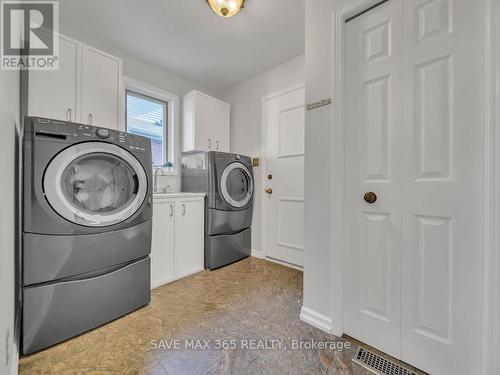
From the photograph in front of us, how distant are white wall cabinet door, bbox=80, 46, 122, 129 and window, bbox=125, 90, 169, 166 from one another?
2.43 ft

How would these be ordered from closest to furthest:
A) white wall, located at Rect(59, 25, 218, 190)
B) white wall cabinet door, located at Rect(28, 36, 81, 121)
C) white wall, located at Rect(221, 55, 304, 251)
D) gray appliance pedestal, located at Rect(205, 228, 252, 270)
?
white wall cabinet door, located at Rect(28, 36, 81, 121) → white wall, located at Rect(59, 25, 218, 190) → gray appliance pedestal, located at Rect(205, 228, 252, 270) → white wall, located at Rect(221, 55, 304, 251)

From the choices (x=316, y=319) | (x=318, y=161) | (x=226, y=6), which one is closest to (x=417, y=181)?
(x=318, y=161)

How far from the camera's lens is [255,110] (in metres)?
3.03

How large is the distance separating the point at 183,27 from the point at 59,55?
1.05 metres

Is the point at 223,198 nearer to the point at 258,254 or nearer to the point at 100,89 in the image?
the point at 258,254

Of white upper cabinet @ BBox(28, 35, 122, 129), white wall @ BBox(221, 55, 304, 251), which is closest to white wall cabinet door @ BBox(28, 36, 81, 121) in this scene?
white upper cabinet @ BBox(28, 35, 122, 129)

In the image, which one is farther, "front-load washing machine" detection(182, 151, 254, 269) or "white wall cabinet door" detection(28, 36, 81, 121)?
"front-load washing machine" detection(182, 151, 254, 269)

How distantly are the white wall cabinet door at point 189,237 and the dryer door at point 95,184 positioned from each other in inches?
25.4

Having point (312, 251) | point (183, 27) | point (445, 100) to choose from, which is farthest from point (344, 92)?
point (183, 27)

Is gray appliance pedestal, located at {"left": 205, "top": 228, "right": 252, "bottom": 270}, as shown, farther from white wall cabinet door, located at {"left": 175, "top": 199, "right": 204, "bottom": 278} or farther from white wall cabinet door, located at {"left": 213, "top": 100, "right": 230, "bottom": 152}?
white wall cabinet door, located at {"left": 213, "top": 100, "right": 230, "bottom": 152}

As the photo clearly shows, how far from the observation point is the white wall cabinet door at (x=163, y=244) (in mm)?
2043

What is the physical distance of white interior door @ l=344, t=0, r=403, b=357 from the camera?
123 cm

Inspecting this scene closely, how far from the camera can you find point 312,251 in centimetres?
153

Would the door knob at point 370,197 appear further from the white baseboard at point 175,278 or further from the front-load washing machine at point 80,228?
the white baseboard at point 175,278
